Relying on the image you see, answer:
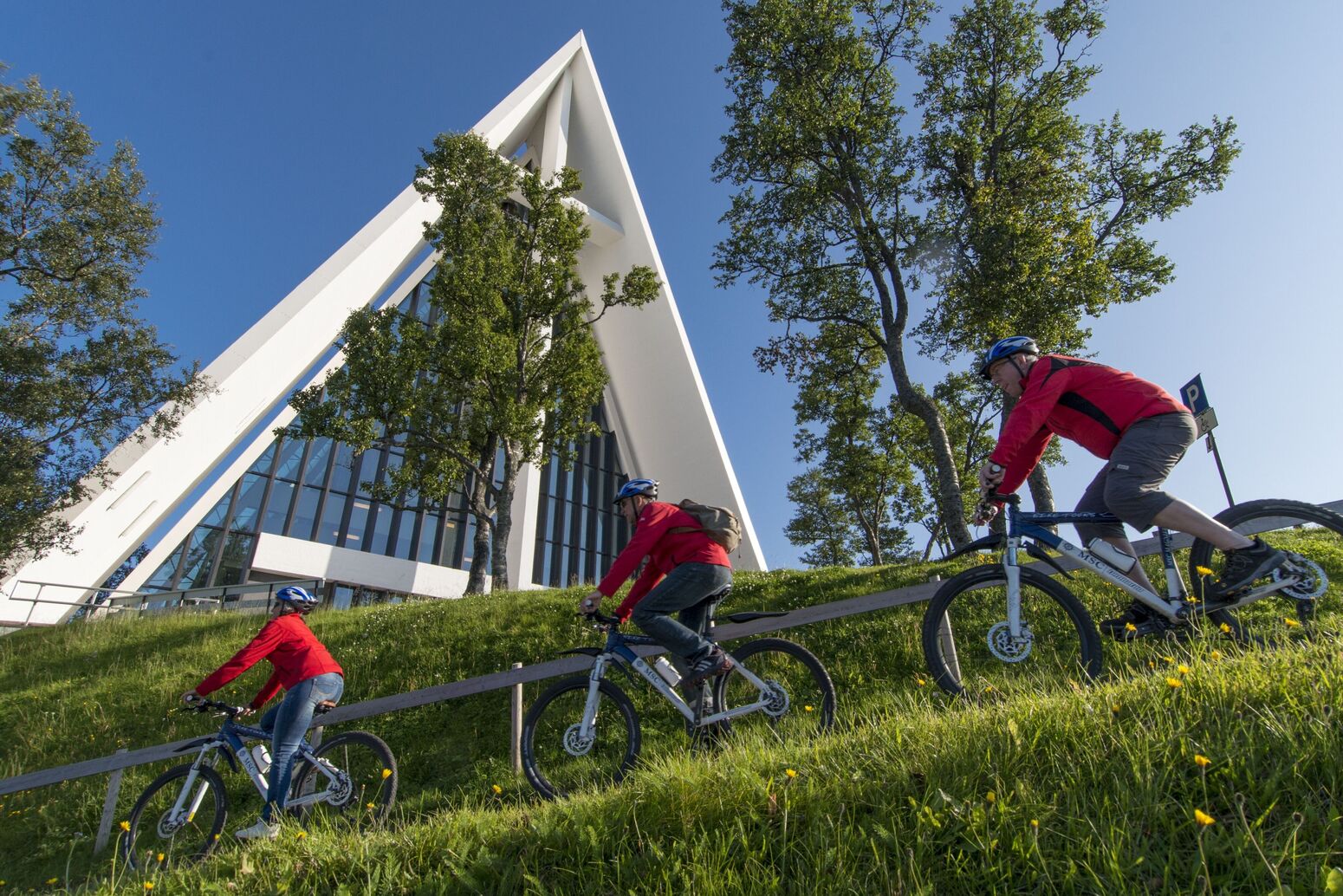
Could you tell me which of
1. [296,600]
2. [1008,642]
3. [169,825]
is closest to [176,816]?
[169,825]

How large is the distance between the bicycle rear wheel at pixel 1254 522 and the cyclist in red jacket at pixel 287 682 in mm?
5155

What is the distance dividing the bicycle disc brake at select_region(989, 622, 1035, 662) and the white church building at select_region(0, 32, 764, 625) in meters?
13.2

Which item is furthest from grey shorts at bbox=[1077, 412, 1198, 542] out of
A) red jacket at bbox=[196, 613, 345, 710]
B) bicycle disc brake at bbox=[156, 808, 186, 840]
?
bicycle disc brake at bbox=[156, 808, 186, 840]

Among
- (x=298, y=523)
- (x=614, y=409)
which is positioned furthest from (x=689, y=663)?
(x=614, y=409)

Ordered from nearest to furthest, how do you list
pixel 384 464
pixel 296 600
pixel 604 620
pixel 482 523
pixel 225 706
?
pixel 604 620 → pixel 225 706 → pixel 296 600 → pixel 482 523 → pixel 384 464

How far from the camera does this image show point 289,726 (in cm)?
474

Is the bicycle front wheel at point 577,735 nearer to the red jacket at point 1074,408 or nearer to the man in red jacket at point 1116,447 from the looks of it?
the man in red jacket at point 1116,447

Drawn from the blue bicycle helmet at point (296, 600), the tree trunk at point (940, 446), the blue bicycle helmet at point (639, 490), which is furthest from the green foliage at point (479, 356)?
the blue bicycle helmet at point (639, 490)

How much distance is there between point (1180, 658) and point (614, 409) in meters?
32.5

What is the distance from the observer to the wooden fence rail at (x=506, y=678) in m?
5.02

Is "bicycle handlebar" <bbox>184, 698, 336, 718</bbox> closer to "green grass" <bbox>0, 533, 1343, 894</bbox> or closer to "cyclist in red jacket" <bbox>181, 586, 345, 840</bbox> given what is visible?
"cyclist in red jacket" <bbox>181, 586, 345, 840</bbox>

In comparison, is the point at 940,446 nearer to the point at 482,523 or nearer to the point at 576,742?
the point at 482,523

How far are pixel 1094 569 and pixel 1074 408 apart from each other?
0.80 m

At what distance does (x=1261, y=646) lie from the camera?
116 inches
